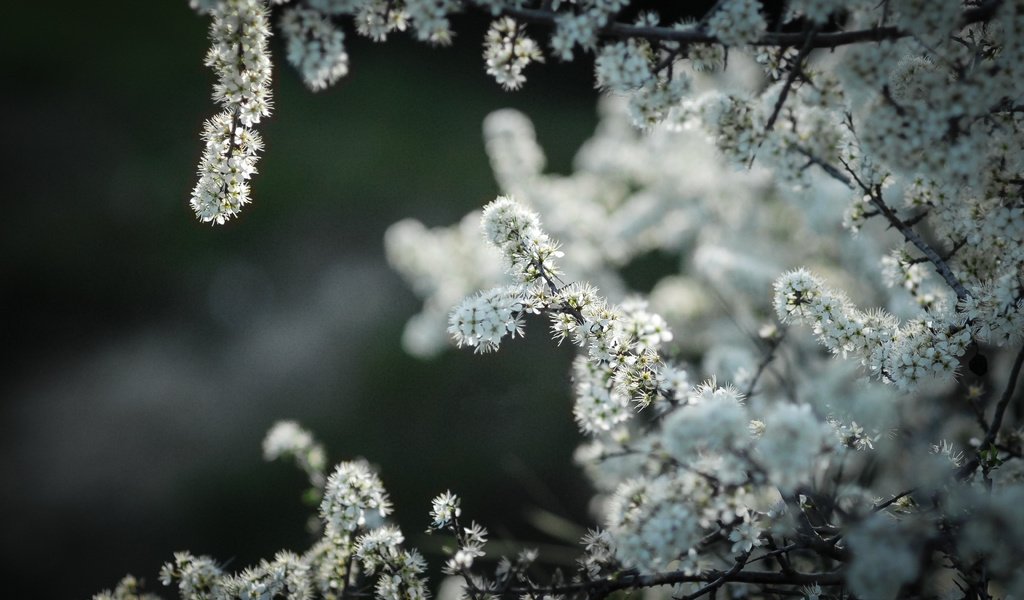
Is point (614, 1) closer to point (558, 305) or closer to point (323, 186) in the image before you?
point (558, 305)

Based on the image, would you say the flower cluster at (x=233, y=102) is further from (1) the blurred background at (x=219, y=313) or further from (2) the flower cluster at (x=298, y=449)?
(1) the blurred background at (x=219, y=313)

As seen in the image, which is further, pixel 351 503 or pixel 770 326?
pixel 770 326

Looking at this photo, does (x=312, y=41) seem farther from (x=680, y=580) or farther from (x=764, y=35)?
(x=680, y=580)

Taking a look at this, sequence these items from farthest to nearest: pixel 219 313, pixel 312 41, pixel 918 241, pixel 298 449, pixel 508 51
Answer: pixel 219 313
pixel 298 449
pixel 918 241
pixel 508 51
pixel 312 41

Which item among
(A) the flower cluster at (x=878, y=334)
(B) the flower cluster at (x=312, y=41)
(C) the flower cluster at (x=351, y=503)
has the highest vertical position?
(B) the flower cluster at (x=312, y=41)

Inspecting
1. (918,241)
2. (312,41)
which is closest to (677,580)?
(918,241)

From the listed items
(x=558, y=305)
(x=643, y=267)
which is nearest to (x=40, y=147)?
(x=643, y=267)

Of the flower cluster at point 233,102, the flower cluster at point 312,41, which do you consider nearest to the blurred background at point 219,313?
the flower cluster at point 233,102

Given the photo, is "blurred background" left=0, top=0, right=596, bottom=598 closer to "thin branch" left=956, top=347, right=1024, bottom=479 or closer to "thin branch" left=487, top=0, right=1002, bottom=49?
"thin branch" left=487, top=0, right=1002, bottom=49
